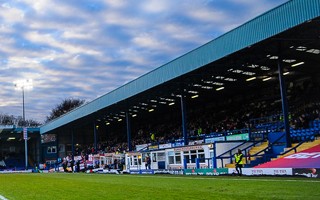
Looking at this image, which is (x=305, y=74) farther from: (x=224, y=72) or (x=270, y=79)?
(x=224, y=72)

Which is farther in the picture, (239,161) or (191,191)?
(239,161)

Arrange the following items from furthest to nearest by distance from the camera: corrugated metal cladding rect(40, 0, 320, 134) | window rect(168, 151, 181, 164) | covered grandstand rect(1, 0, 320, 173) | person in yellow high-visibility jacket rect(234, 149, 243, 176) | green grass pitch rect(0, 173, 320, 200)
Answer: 1. window rect(168, 151, 181, 164)
2. covered grandstand rect(1, 0, 320, 173)
3. person in yellow high-visibility jacket rect(234, 149, 243, 176)
4. corrugated metal cladding rect(40, 0, 320, 134)
5. green grass pitch rect(0, 173, 320, 200)

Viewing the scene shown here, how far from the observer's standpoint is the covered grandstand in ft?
91.5

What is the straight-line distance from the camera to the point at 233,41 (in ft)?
99.5

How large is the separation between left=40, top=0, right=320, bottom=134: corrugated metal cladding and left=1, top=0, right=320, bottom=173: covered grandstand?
2.1 inches

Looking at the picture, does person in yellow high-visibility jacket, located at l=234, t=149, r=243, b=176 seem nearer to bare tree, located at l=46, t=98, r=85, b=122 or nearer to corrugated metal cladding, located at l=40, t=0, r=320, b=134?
corrugated metal cladding, located at l=40, t=0, r=320, b=134

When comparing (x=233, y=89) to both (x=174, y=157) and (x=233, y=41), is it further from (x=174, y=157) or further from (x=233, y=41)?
(x=233, y=41)

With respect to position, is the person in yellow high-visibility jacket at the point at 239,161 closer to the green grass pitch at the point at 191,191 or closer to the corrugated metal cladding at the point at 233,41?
the green grass pitch at the point at 191,191

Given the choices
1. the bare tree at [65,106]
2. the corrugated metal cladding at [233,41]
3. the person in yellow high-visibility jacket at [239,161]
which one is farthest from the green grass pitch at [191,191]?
the bare tree at [65,106]

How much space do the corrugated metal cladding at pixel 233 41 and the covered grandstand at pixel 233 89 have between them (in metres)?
0.05

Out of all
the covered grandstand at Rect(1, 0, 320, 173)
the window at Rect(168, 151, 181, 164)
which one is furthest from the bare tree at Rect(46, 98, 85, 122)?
the window at Rect(168, 151, 181, 164)

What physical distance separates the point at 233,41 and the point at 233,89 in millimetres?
21992

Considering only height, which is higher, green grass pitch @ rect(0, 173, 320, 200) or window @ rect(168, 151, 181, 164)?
window @ rect(168, 151, 181, 164)

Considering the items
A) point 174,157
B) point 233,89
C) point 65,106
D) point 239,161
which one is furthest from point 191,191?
point 65,106
